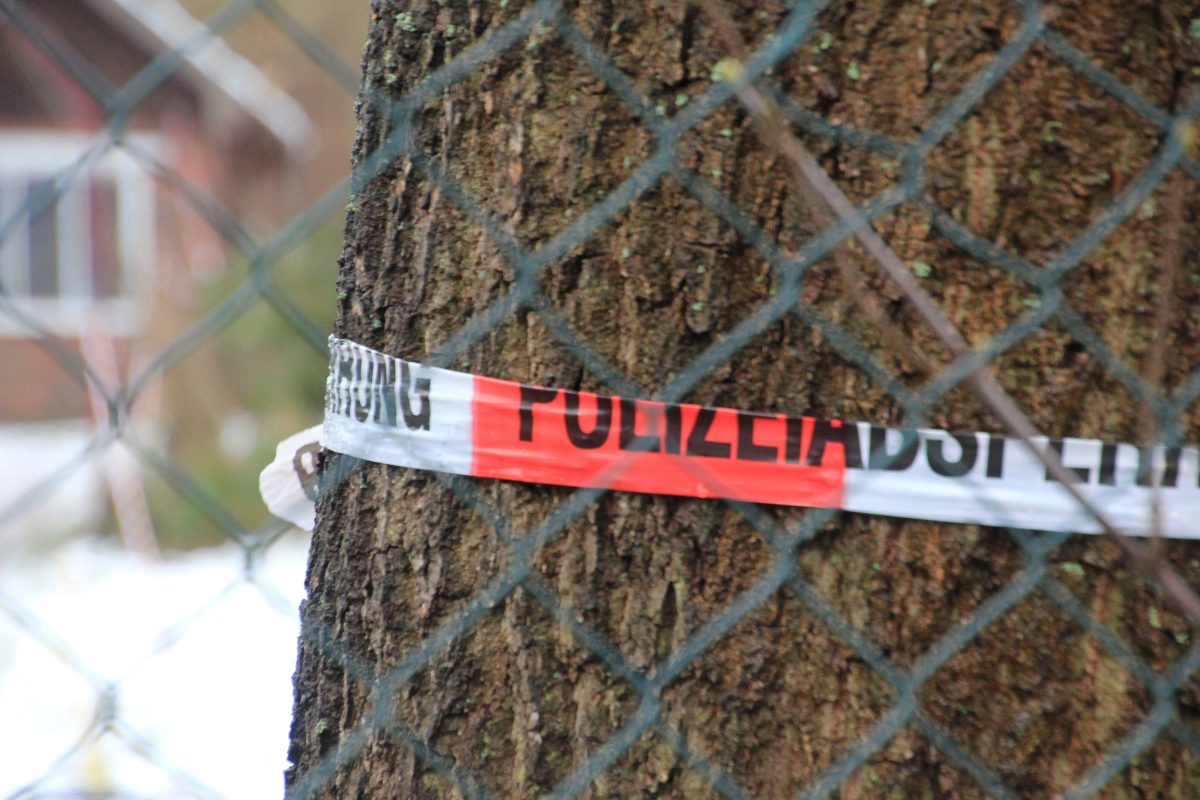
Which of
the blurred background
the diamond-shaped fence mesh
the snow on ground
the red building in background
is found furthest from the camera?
the red building in background

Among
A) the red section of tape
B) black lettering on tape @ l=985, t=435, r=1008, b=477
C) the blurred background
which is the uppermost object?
the blurred background

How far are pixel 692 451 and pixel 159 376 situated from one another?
5.03 m

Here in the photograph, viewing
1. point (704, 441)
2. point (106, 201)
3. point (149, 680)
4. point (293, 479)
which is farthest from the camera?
point (106, 201)

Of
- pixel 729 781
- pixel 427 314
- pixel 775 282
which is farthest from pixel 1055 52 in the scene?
pixel 729 781

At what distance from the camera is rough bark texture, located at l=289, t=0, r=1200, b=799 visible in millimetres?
1087

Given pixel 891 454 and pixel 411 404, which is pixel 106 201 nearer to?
pixel 411 404

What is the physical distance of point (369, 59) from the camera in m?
1.26

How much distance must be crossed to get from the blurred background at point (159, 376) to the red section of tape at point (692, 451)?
251 cm

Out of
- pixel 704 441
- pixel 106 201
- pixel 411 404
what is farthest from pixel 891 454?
pixel 106 201

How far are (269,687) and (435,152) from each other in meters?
3.29

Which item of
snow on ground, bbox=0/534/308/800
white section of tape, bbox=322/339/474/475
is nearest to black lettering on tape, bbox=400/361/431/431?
white section of tape, bbox=322/339/474/475

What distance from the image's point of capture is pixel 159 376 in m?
5.57

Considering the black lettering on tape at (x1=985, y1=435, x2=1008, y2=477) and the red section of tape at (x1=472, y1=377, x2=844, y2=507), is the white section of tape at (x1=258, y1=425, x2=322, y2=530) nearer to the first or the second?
the red section of tape at (x1=472, y1=377, x2=844, y2=507)

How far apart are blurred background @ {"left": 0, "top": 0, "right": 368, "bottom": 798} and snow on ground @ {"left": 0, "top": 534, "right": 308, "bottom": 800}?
0.01 metres
